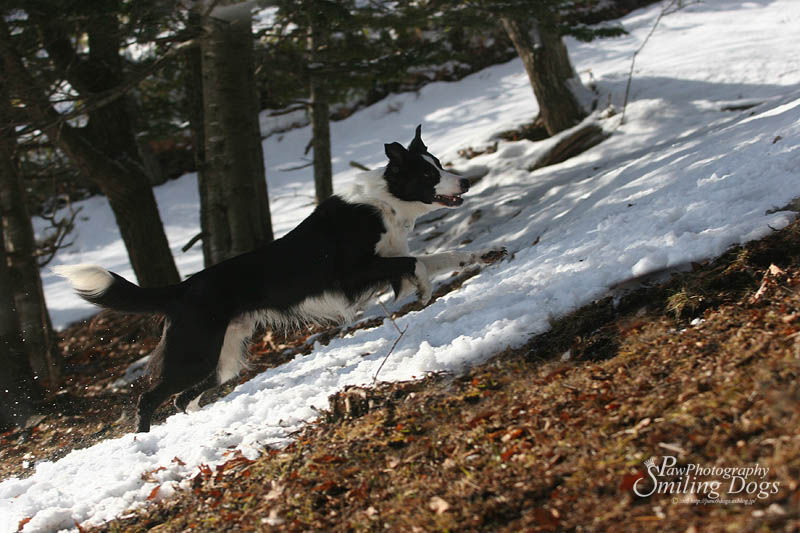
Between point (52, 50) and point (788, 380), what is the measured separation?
8606 millimetres

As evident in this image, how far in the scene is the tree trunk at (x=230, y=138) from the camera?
6605 mm

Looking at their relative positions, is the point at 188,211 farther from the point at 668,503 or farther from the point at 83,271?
the point at 668,503

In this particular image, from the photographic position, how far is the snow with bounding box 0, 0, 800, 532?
3742 mm

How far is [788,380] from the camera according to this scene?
2463 mm

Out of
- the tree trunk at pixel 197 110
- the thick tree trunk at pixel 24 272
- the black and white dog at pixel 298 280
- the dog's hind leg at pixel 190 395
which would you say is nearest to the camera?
the black and white dog at pixel 298 280

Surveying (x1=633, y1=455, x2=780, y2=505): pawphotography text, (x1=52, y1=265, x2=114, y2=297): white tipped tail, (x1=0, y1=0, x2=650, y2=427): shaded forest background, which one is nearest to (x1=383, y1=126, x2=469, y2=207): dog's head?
(x1=0, y1=0, x2=650, y2=427): shaded forest background

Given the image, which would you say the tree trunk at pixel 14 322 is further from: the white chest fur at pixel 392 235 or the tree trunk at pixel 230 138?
Answer: the white chest fur at pixel 392 235

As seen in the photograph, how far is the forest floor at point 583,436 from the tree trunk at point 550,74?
256 inches

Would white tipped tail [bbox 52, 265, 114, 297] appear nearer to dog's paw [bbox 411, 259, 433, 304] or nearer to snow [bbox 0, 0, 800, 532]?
snow [bbox 0, 0, 800, 532]

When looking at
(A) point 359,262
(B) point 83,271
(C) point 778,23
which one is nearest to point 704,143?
(A) point 359,262

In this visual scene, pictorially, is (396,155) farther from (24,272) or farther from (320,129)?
(24,272)

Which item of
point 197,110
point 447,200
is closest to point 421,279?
point 447,200

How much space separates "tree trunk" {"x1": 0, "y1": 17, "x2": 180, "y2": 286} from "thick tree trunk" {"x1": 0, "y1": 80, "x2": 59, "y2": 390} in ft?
2.42

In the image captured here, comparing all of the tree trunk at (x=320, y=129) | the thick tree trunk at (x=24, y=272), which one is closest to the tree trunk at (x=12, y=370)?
the thick tree trunk at (x=24, y=272)
